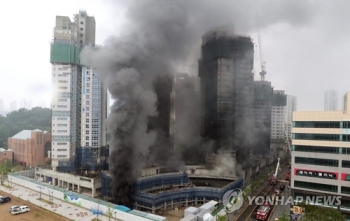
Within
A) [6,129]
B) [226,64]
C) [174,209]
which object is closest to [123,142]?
[174,209]

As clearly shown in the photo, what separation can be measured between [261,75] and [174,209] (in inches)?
2215

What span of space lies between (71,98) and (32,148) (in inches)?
658

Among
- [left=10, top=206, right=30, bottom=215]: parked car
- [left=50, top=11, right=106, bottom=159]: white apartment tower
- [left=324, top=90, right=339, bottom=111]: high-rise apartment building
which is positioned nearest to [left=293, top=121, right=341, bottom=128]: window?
[left=10, top=206, right=30, bottom=215]: parked car

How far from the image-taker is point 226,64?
46156 mm

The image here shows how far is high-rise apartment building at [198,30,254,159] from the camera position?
152ft

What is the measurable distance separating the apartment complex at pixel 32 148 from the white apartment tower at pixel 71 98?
40.6ft

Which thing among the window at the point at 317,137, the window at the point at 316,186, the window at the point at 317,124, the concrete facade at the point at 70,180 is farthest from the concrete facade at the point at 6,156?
the window at the point at 317,124

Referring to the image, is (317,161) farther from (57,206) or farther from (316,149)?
(57,206)

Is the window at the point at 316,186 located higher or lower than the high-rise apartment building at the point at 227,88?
lower

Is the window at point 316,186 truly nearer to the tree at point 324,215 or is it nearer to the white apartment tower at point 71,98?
the tree at point 324,215

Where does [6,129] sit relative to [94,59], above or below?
below

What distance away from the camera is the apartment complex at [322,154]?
2133cm

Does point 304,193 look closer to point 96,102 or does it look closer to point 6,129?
point 96,102

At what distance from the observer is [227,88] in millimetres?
46562
